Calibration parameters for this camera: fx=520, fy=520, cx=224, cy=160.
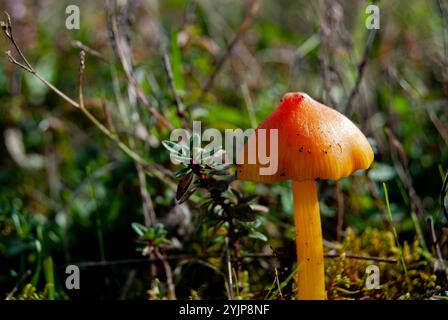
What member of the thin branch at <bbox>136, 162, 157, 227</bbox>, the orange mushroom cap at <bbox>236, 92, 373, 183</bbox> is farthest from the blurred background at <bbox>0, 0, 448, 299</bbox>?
the orange mushroom cap at <bbox>236, 92, 373, 183</bbox>

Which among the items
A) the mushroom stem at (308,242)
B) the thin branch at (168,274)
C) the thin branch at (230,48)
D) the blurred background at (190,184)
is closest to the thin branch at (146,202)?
the blurred background at (190,184)

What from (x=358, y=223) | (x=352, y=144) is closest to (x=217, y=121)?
(x=358, y=223)

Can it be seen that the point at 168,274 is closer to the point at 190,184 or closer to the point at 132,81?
the point at 190,184

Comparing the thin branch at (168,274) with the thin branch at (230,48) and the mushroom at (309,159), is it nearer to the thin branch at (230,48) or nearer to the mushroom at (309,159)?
the mushroom at (309,159)

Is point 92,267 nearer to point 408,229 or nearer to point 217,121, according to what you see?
point 217,121

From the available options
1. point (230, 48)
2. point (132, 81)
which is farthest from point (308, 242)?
point (230, 48)

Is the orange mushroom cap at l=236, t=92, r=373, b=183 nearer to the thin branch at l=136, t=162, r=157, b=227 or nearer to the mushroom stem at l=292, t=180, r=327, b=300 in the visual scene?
the mushroom stem at l=292, t=180, r=327, b=300
